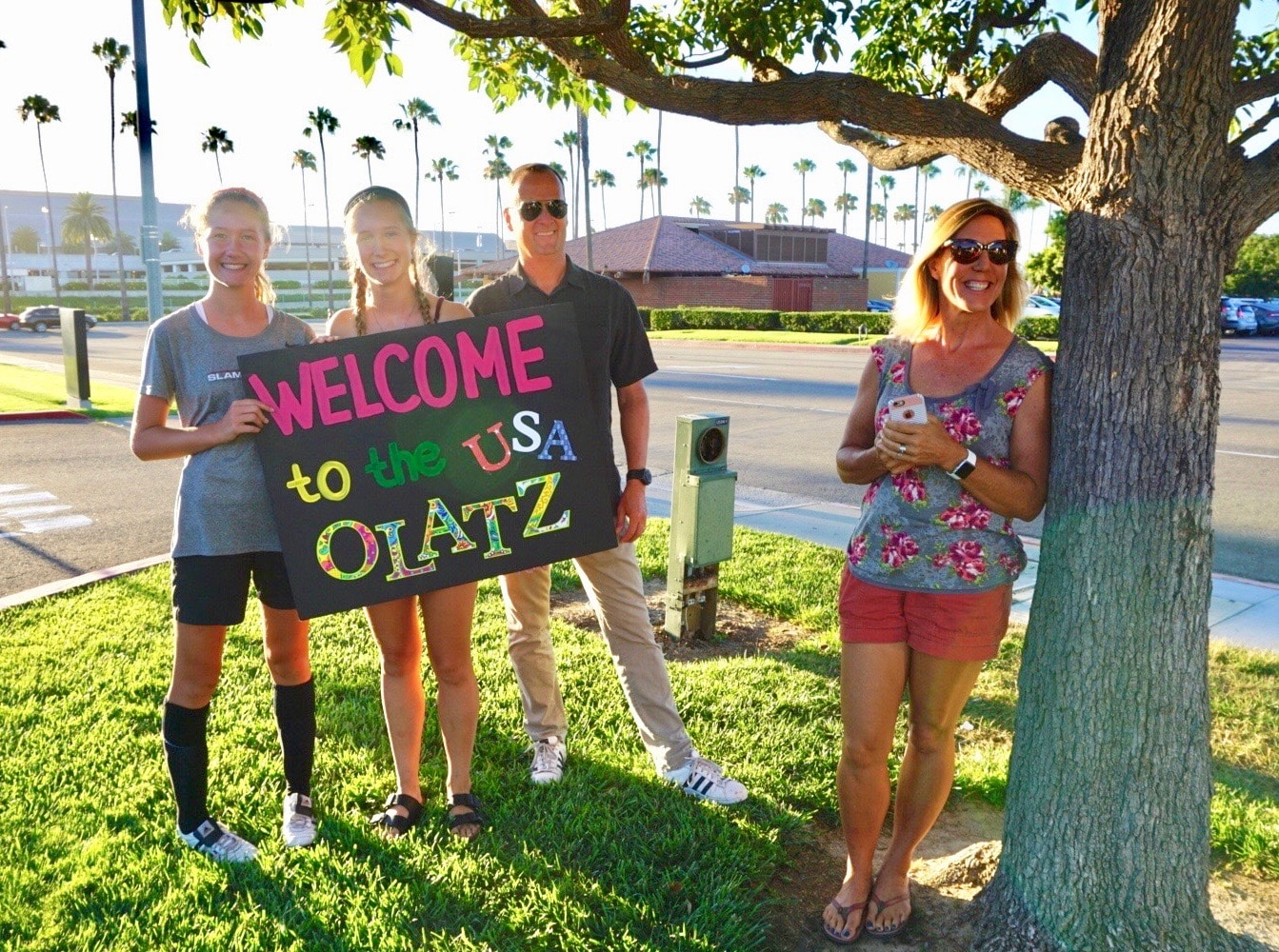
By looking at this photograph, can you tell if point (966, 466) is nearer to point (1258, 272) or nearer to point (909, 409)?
point (909, 409)

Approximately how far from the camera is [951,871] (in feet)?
9.96

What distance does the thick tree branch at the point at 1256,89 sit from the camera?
8.86 ft

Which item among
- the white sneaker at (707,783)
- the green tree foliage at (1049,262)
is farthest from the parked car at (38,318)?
the white sneaker at (707,783)

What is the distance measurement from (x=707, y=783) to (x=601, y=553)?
85cm

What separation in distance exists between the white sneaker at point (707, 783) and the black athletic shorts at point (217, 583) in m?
1.45

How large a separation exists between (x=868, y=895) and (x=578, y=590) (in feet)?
11.5

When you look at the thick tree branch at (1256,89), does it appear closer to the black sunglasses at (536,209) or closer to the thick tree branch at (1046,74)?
the thick tree branch at (1046,74)

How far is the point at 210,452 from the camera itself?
2.91 metres

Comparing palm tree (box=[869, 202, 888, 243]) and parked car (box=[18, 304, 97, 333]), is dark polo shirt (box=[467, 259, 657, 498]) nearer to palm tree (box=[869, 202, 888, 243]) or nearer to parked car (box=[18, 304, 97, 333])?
parked car (box=[18, 304, 97, 333])

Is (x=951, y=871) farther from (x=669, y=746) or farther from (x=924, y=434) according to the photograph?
(x=924, y=434)

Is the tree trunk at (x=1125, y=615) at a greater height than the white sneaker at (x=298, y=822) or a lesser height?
greater

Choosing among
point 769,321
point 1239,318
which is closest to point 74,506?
point 769,321

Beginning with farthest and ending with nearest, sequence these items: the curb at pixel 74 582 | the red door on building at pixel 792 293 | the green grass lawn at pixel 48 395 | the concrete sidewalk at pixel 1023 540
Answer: the red door on building at pixel 792 293 → the green grass lawn at pixel 48 395 → the curb at pixel 74 582 → the concrete sidewalk at pixel 1023 540

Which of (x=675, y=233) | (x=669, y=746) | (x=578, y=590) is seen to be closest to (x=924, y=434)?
(x=669, y=746)
